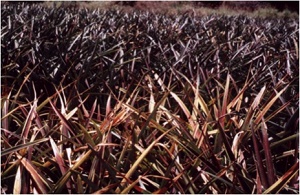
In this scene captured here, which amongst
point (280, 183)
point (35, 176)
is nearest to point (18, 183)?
point (35, 176)

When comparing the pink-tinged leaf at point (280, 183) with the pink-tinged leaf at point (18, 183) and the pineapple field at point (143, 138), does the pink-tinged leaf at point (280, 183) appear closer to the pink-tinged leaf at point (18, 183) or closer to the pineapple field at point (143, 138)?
the pineapple field at point (143, 138)

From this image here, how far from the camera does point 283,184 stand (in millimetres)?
1146

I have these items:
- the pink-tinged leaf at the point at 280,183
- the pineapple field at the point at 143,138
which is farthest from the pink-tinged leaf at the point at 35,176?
the pink-tinged leaf at the point at 280,183

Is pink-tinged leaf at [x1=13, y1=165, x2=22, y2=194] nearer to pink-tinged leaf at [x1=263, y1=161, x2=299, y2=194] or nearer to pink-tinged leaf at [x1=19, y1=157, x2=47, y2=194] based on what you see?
pink-tinged leaf at [x1=19, y1=157, x2=47, y2=194]

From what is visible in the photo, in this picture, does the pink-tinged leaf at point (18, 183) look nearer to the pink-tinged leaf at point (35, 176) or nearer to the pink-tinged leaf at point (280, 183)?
the pink-tinged leaf at point (35, 176)

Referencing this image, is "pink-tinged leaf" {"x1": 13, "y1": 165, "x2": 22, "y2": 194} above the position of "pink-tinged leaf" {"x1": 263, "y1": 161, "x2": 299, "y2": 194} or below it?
below

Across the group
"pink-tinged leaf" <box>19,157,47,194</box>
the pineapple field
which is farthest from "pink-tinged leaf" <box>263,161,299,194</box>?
"pink-tinged leaf" <box>19,157,47,194</box>

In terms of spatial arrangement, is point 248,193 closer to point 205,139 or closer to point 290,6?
point 205,139

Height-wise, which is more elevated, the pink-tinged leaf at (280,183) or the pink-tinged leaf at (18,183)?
the pink-tinged leaf at (280,183)

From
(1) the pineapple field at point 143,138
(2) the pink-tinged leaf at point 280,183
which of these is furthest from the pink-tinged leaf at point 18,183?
(2) the pink-tinged leaf at point 280,183

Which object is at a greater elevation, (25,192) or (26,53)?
Answer: (26,53)

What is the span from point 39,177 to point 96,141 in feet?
0.87

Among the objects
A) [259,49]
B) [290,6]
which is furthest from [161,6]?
[259,49]

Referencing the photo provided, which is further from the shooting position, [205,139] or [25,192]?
[205,139]
